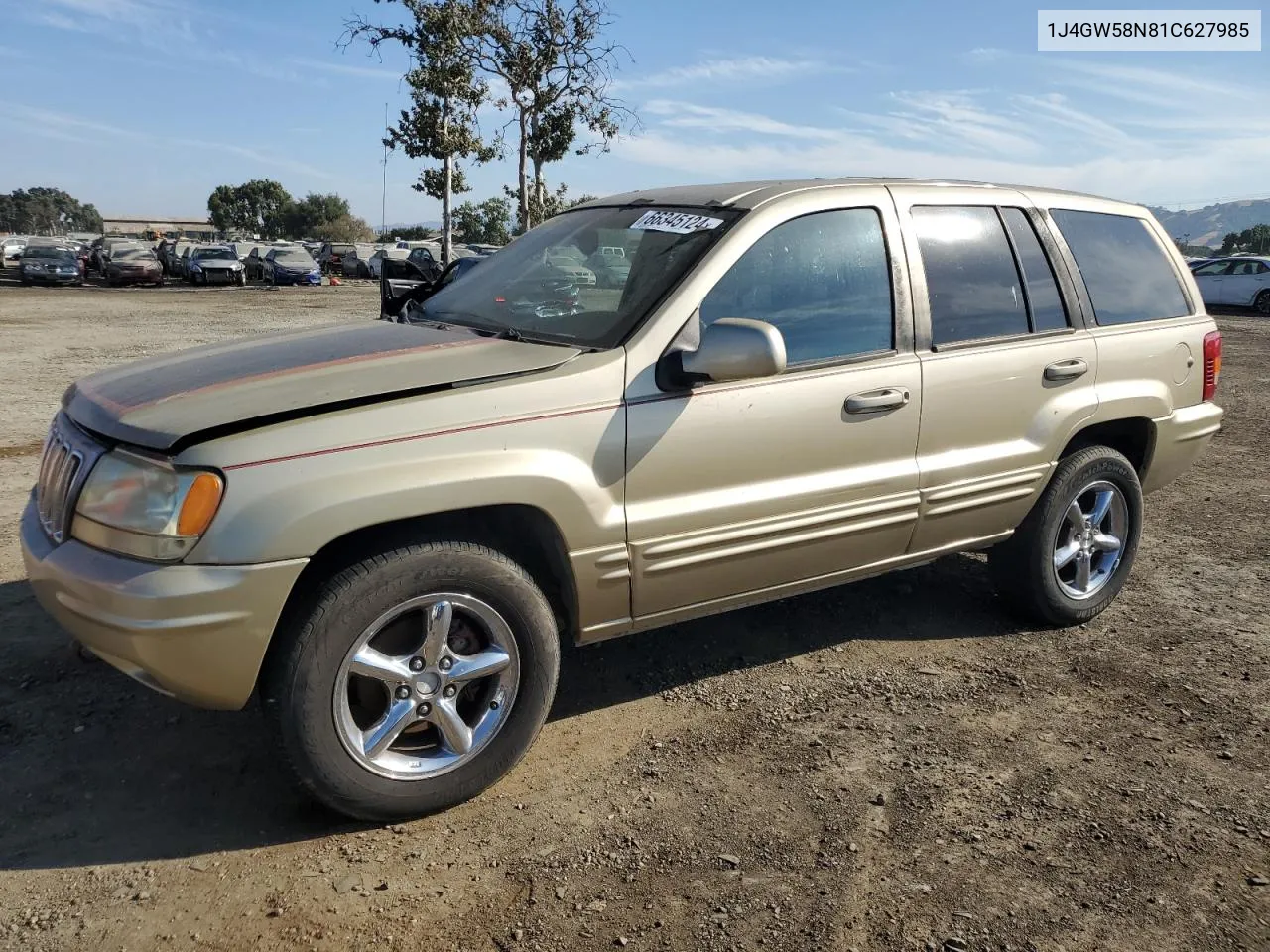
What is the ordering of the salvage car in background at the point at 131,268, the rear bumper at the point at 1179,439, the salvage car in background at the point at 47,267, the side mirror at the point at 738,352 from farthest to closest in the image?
the salvage car in background at the point at 131,268
the salvage car in background at the point at 47,267
the rear bumper at the point at 1179,439
the side mirror at the point at 738,352

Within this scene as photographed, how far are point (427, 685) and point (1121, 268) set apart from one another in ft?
11.6

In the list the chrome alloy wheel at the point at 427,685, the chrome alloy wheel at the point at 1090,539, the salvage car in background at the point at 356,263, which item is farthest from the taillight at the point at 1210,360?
the salvage car in background at the point at 356,263

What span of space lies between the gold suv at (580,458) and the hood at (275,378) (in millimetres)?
14

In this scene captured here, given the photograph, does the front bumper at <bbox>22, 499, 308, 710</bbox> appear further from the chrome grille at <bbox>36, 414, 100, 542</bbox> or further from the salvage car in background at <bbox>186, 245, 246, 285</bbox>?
the salvage car in background at <bbox>186, 245, 246, 285</bbox>

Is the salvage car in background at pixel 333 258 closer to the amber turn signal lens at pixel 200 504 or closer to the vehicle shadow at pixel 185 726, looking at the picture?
the vehicle shadow at pixel 185 726

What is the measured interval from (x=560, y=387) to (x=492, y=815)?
127 centimetres

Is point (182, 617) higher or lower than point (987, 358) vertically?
lower

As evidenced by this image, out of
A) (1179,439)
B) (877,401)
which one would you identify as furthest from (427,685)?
(1179,439)

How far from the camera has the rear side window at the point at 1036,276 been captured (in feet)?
13.8

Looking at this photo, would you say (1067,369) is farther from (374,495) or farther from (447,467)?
(374,495)

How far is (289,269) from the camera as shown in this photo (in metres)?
34.7

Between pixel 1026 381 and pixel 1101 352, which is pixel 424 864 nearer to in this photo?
pixel 1026 381

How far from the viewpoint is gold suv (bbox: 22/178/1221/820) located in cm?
266

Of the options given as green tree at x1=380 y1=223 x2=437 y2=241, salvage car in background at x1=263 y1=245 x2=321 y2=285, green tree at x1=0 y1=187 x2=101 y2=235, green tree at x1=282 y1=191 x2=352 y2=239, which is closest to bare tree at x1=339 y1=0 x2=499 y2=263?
salvage car in background at x1=263 y1=245 x2=321 y2=285
